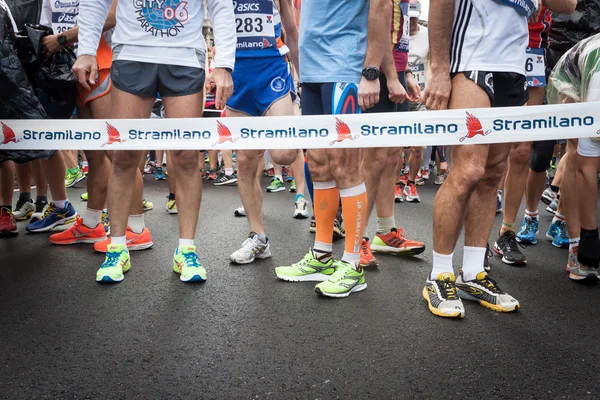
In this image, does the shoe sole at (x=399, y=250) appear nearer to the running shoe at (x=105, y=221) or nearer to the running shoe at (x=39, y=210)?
the running shoe at (x=105, y=221)

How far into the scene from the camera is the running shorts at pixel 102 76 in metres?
3.45

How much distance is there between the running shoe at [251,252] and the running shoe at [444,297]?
1.28m

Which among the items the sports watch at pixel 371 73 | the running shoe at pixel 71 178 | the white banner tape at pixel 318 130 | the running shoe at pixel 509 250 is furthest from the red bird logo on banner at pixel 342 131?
the running shoe at pixel 71 178

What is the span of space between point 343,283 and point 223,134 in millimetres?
1068

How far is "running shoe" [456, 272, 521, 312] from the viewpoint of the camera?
2.50 m

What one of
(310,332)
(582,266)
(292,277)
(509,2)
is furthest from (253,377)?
(582,266)

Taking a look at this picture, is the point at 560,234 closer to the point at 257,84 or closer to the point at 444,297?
the point at 444,297

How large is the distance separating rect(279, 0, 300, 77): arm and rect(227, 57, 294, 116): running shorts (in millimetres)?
293

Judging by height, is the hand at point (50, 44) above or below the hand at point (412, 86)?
above

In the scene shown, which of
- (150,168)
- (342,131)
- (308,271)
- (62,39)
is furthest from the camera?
(150,168)

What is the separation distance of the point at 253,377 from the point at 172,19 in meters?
2.07

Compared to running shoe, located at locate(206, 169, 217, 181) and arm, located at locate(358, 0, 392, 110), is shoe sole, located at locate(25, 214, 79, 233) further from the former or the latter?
running shoe, located at locate(206, 169, 217, 181)

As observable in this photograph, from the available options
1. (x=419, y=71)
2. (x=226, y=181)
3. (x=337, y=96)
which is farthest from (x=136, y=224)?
(x=419, y=71)

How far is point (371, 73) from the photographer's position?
2.73 m
